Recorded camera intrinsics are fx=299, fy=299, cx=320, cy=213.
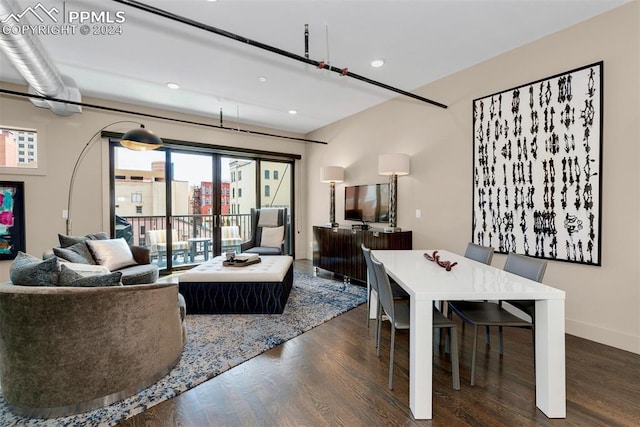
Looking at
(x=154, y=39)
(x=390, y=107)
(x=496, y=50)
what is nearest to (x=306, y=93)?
(x=390, y=107)

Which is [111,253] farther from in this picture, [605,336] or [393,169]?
[605,336]

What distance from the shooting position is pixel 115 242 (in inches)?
157

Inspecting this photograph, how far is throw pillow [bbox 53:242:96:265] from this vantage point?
3.18m

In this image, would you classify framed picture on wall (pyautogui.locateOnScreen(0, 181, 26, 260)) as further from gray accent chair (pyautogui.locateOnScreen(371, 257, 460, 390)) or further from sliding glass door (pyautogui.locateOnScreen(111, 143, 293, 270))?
gray accent chair (pyautogui.locateOnScreen(371, 257, 460, 390))

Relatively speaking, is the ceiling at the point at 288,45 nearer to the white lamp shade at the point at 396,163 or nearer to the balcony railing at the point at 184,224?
the white lamp shade at the point at 396,163

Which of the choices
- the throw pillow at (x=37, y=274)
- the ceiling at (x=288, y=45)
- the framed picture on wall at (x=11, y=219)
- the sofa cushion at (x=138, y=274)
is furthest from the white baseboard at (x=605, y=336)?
the framed picture on wall at (x=11, y=219)

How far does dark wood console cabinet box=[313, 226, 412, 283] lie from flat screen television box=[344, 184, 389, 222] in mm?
489

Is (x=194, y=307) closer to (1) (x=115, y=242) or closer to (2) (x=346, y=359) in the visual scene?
(1) (x=115, y=242)

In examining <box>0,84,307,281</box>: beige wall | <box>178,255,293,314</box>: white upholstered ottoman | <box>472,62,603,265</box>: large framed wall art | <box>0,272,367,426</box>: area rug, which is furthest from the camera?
<box>0,84,307,281</box>: beige wall

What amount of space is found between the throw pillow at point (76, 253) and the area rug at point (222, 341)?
4.47 ft

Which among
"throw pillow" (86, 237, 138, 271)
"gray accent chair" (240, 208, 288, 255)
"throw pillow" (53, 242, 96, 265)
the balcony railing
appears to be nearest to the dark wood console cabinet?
"gray accent chair" (240, 208, 288, 255)

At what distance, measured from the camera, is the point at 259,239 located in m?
5.54

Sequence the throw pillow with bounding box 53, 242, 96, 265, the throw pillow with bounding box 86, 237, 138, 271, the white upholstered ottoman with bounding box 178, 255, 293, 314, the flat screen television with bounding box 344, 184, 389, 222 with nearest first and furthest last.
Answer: the throw pillow with bounding box 53, 242, 96, 265
the white upholstered ottoman with bounding box 178, 255, 293, 314
the throw pillow with bounding box 86, 237, 138, 271
the flat screen television with bounding box 344, 184, 389, 222

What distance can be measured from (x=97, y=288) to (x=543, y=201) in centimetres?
391
